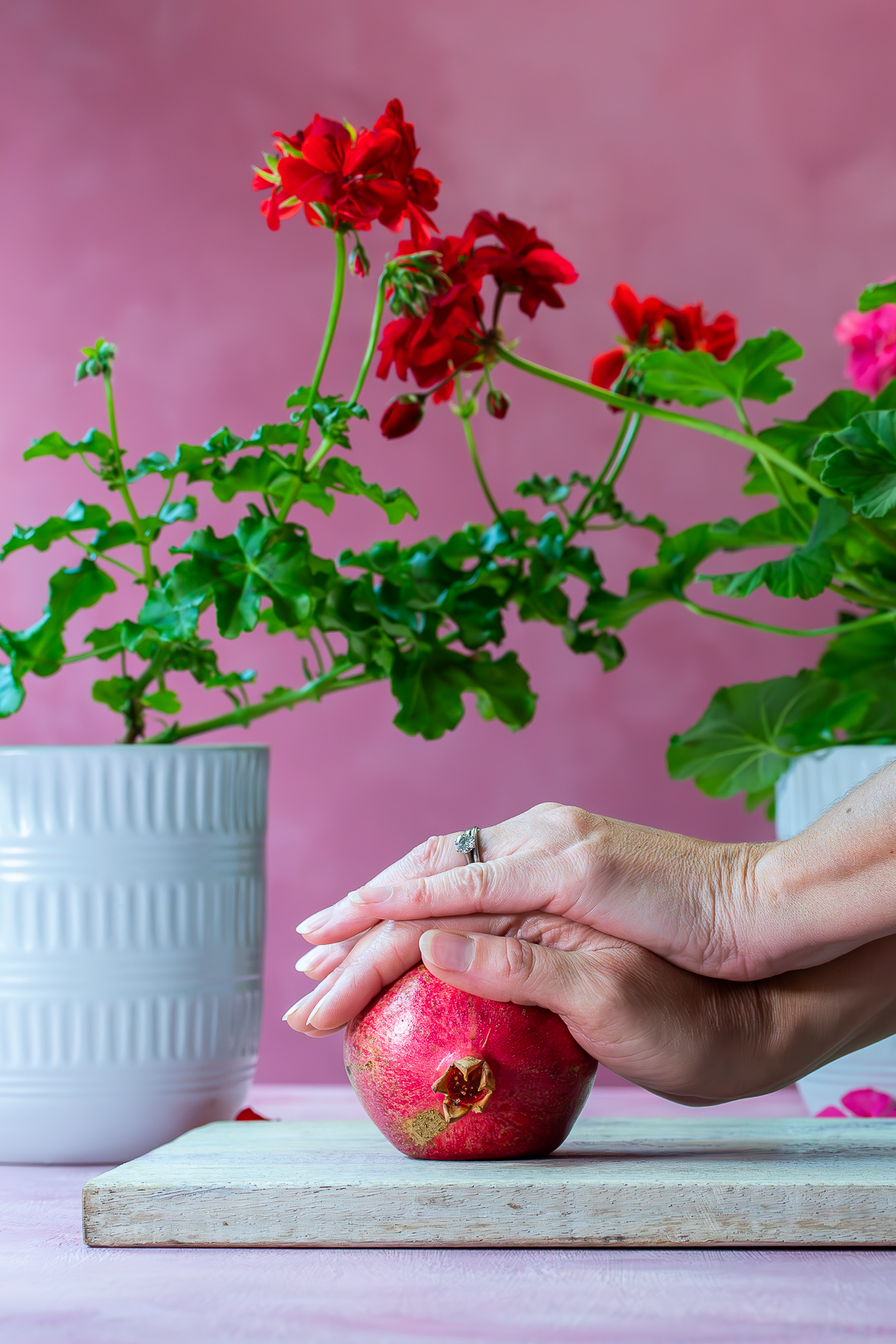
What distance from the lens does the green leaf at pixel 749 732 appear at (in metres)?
1.18

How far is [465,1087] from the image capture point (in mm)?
726

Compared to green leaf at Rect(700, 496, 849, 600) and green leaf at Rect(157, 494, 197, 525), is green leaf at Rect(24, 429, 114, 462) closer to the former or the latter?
A: green leaf at Rect(157, 494, 197, 525)

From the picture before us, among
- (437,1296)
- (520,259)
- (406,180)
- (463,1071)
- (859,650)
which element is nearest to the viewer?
(437,1296)

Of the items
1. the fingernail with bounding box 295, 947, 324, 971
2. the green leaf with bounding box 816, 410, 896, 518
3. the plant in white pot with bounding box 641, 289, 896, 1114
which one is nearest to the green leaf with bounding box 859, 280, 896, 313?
the plant in white pot with bounding box 641, 289, 896, 1114

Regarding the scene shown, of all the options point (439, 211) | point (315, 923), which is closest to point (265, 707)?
point (315, 923)

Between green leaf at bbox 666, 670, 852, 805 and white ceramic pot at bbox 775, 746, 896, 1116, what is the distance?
0.05 m

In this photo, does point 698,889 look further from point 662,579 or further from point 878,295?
point 878,295

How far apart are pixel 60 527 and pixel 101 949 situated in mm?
343

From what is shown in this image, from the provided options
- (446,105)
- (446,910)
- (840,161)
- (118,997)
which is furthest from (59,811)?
(840,161)

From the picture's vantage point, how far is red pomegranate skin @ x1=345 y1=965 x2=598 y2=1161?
728 millimetres

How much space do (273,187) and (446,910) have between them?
1.98 feet

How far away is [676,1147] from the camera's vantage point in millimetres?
831

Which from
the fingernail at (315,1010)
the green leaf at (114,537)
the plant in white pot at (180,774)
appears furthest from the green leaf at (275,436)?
the fingernail at (315,1010)

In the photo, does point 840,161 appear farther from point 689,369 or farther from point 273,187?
point 273,187
